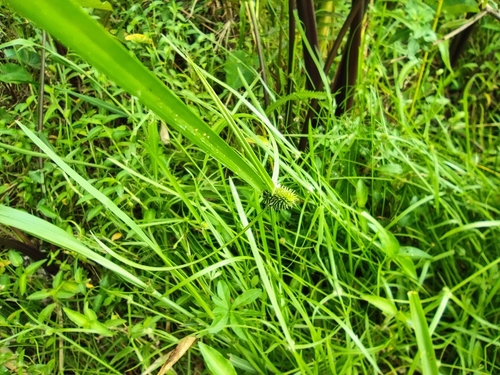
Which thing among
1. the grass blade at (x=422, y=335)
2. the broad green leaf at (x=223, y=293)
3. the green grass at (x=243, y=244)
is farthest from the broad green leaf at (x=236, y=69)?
the grass blade at (x=422, y=335)

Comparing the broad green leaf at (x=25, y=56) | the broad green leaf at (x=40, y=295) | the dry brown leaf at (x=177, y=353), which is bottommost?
the dry brown leaf at (x=177, y=353)

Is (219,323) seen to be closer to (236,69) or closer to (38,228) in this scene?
(38,228)

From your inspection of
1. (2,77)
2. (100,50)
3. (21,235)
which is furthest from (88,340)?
(100,50)

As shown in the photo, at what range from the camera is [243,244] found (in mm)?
759

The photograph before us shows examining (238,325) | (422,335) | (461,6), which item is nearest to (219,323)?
(238,325)

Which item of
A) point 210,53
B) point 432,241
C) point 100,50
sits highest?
point 100,50

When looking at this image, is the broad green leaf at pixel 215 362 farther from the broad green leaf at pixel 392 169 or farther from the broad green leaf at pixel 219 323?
the broad green leaf at pixel 392 169

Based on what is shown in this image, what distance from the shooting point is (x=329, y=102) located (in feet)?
2.88

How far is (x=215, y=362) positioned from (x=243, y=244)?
0.70 ft

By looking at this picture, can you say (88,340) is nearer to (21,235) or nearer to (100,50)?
(21,235)

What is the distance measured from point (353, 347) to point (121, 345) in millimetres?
392

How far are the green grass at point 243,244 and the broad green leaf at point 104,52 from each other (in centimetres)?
28

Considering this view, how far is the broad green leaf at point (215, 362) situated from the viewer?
59cm

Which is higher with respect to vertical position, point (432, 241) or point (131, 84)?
point (131, 84)
